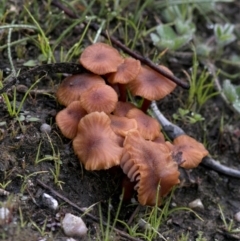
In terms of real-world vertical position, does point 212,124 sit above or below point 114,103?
below

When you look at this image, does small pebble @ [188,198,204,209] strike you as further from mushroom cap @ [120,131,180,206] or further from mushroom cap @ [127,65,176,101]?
mushroom cap @ [127,65,176,101]

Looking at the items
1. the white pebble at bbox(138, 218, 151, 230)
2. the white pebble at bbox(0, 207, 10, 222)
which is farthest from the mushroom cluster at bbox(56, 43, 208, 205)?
the white pebble at bbox(0, 207, 10, 222)

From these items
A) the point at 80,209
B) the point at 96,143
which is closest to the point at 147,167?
the point at 96,143

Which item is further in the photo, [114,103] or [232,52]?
[232,52]

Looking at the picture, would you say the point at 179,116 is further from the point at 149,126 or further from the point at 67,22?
the point at 67,22

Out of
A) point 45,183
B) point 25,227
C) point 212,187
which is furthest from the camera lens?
point 212,187

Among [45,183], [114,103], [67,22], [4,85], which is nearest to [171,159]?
[114,103]
